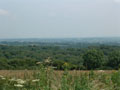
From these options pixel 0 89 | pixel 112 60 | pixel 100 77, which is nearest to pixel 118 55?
pixel 112 60

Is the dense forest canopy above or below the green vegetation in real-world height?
below

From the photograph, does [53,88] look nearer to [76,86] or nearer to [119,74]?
[76,86]

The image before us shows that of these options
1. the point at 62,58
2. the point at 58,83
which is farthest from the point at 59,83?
the point at 62,58

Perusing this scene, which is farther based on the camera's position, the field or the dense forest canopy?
the dense forest canopy

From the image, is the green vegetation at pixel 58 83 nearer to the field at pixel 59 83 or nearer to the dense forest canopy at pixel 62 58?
the field at pixel 59 83

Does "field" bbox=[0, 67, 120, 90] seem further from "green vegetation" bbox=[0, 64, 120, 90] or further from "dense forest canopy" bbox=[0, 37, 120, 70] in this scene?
"dense forest canopy" bbox=[0, 37, 120, 70]

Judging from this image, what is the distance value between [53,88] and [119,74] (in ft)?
6.60

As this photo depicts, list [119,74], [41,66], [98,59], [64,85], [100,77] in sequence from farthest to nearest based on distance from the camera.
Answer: [98,59], [100,77], [119,74], [41,66], [64,85]

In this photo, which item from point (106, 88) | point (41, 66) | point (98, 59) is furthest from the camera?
point (98, 59)

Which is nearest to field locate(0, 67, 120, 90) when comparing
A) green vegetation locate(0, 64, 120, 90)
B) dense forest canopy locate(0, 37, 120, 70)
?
green vegetation locate(0, 64, 120, 90)

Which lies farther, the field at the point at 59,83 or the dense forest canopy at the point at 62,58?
the dense forest canopy at the point at 62,58

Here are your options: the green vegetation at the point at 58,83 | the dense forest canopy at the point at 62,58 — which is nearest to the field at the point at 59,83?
the green vegetation at the point at 58,83

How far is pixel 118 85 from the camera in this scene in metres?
→ 5.97

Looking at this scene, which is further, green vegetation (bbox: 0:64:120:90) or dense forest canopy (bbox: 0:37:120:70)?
dense forest canopy (bbox: 0:37:120:70)
